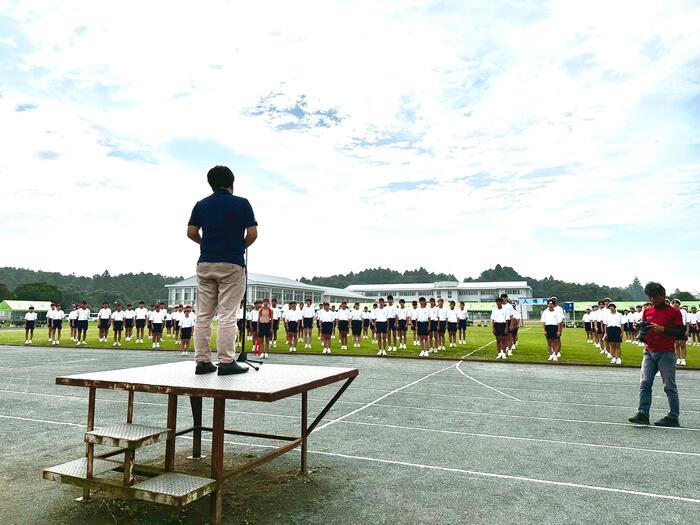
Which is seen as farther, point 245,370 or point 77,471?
point 245,370

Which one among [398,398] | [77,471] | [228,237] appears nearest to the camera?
[77,471]

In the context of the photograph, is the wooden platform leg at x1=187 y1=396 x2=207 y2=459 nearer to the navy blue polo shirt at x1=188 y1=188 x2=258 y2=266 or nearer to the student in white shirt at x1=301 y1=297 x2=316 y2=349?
the navy blue polo shirt at x1=188 y1=188 x2=258 y2=266

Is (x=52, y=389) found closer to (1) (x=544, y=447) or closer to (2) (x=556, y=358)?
(1) (x=544, y=447)

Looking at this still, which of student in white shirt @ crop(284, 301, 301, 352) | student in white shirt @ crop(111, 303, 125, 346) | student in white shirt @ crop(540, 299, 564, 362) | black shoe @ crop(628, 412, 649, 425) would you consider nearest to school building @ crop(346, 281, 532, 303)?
student in white shirt @ crop(111, 303, 125, 346)

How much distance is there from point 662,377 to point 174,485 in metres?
7.53

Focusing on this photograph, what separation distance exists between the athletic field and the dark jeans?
38cm

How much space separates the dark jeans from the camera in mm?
7445

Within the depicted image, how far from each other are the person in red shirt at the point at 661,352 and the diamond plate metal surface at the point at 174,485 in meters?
6.93

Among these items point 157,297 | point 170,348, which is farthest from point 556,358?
point 157,297

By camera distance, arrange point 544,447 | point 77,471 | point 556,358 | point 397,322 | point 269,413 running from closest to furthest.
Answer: point 77,471 < point 544,447 < point 269,413 < point 556,358 < point 397,322

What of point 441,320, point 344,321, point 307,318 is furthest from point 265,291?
point 441,320

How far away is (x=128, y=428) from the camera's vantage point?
4062mm

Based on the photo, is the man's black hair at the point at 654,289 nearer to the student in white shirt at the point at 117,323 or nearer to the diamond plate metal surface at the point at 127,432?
the diamond plate metal surface at the point at 127,432

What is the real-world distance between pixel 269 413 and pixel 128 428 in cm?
406
